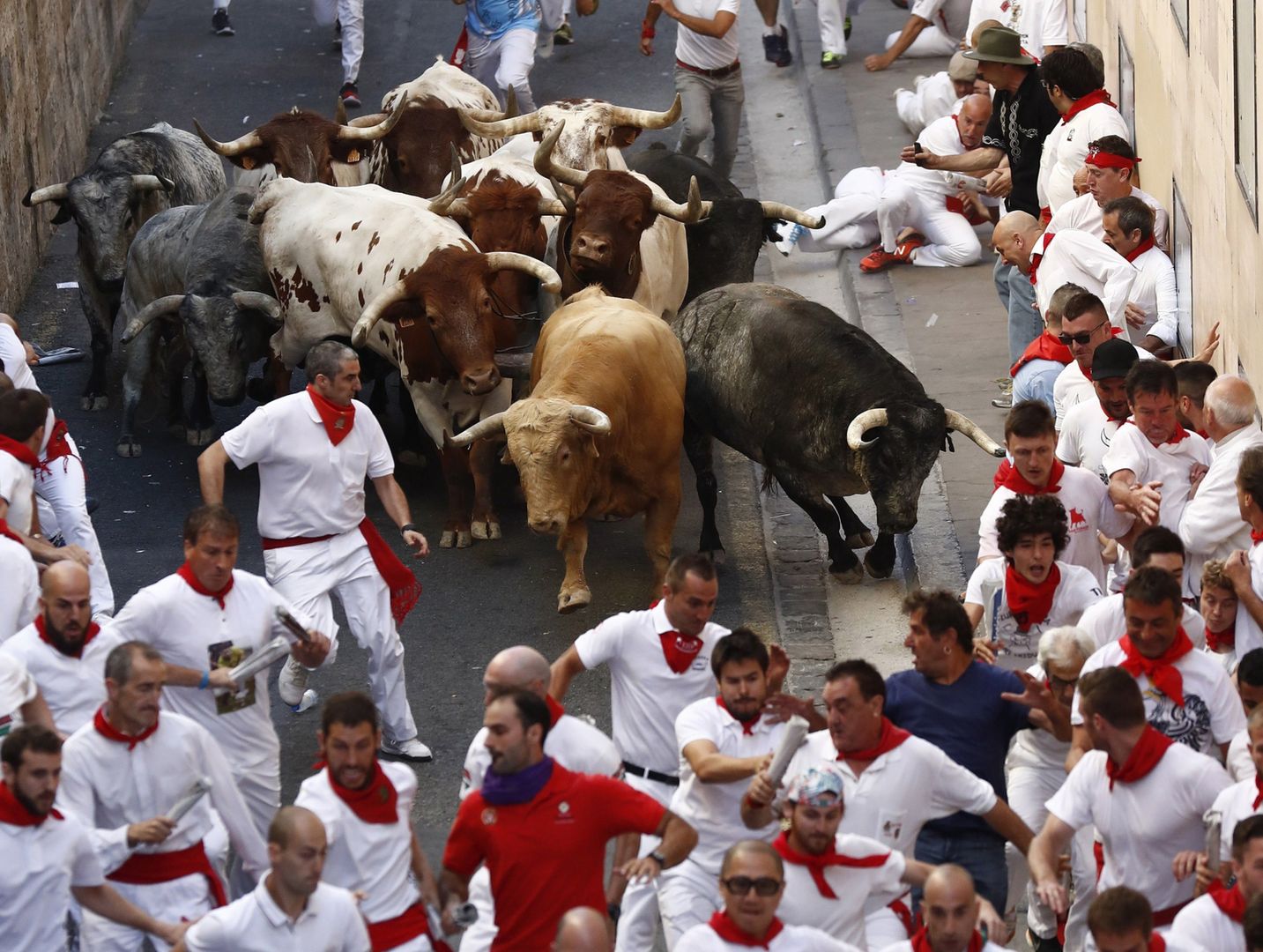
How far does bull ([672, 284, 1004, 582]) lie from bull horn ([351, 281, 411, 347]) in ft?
5.37

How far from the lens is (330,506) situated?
9.66 metres

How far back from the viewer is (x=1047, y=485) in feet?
28.3

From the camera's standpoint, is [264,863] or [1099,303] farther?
[1099,303]

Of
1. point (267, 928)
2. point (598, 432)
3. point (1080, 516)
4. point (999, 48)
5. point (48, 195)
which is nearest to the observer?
point (267, 928)

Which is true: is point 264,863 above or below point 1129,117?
above

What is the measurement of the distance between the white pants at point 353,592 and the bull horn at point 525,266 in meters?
3.20

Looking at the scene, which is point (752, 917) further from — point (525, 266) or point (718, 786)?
point (525, 266)

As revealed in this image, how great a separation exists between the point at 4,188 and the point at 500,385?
585 centimetres

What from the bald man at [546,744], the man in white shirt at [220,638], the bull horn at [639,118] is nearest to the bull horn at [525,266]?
the bull horn at [639,118]

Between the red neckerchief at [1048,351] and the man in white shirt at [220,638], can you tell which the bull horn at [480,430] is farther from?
the man in white shirt at [220,638]

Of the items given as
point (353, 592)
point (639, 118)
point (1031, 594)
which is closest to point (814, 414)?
point (353, 592)

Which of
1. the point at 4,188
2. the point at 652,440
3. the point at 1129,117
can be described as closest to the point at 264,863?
the point at 652,440

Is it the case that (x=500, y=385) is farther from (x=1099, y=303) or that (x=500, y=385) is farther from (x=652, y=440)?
(x=1099, y=303)

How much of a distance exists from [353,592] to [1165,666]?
13.2 ft
